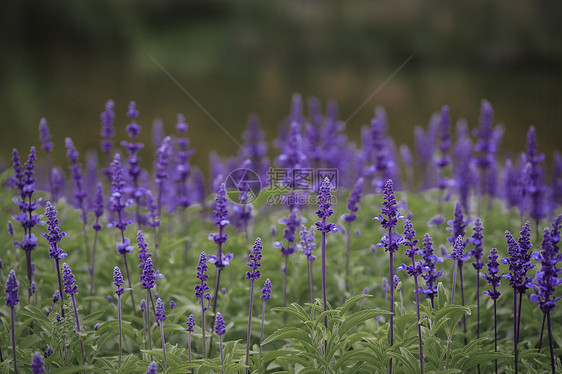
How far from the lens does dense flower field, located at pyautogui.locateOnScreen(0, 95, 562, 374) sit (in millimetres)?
2877

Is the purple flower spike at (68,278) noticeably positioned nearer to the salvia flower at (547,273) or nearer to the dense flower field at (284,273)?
the dense flower field at (284,273)

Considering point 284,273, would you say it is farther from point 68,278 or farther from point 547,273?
point 547,273

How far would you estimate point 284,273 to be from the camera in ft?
14.4

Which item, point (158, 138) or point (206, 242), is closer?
point (206, 242)

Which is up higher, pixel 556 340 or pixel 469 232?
pixel 469 232

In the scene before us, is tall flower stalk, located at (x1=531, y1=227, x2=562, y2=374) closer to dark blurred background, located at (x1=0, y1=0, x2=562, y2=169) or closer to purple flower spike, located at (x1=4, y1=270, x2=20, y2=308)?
purple flower spike, located at (x1=4, y1=270, x2=20, y2=308)

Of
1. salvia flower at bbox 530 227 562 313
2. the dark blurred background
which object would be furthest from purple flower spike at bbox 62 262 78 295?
the dark blurred background

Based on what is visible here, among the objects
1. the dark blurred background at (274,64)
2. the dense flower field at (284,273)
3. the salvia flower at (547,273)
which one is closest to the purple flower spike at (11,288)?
the dense flower field at (284,273)

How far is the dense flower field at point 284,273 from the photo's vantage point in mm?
2877

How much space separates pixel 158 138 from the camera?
20.1ft

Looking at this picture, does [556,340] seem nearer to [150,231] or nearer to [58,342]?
[58,342]

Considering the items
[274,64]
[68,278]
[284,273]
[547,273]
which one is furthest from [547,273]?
[274,64]

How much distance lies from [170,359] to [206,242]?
2193 millimetres

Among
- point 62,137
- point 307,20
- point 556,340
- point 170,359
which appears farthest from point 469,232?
point 307,20
